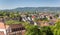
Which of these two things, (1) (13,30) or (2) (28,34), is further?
(1) (13,30)

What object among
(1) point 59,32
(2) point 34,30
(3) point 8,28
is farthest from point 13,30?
(1) point 59,32

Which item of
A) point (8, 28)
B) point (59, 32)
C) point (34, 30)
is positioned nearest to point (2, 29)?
point (8, 28)

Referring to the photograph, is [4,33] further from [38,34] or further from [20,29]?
[38,34]

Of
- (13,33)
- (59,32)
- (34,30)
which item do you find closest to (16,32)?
(13,33)

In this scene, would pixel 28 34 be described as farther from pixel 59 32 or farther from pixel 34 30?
pixel 59 32

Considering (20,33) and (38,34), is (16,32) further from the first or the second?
(38,34)

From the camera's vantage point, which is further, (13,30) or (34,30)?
(13,30)

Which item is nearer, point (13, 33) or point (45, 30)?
point (45, 30)
